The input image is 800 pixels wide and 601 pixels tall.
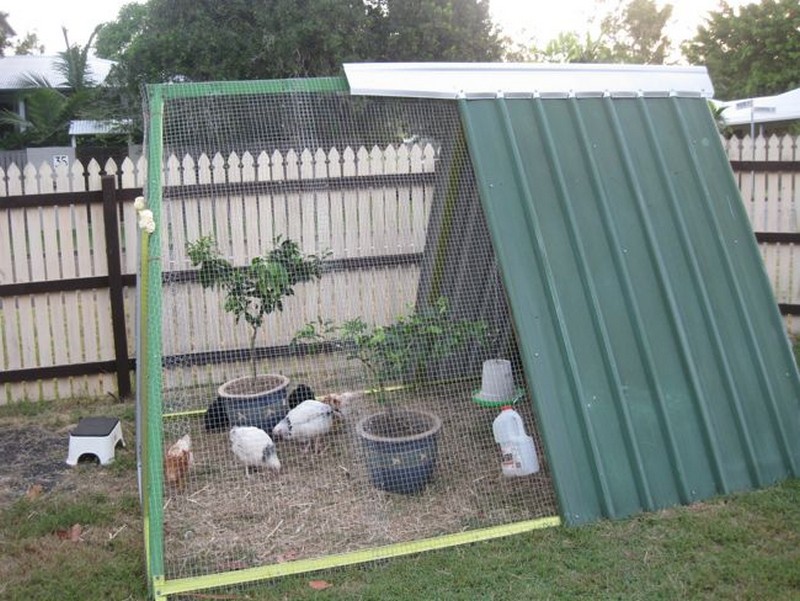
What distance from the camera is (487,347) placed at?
16.0 ft

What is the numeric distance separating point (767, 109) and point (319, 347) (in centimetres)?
1201

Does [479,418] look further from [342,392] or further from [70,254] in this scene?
[70,254]

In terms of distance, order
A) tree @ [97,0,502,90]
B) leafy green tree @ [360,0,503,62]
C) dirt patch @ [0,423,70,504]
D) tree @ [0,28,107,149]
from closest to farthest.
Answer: dirt patch @ [0,423,70,504]
tree @ [97,0,502,90]
leafy green tree @ [360,0,503,62]
tree @ [0,28,107,149]

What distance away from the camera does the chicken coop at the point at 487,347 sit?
380cm

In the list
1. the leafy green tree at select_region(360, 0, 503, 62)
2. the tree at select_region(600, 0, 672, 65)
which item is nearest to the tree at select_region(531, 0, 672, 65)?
the tree at select_region(600, 0, 672, 65)

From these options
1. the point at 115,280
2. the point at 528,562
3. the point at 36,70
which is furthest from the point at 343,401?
the point at 36,70

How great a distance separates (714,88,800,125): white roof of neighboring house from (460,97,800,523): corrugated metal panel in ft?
33.2

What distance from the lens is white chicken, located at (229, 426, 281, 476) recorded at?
445cm

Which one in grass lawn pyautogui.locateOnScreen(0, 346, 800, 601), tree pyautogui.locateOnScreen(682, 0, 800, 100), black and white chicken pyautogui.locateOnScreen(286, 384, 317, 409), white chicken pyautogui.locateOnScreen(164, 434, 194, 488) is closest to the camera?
grass lawn pyautogui.locateOnScreen(0, 346, 800, 601)

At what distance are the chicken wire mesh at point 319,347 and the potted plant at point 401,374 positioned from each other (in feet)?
0.04

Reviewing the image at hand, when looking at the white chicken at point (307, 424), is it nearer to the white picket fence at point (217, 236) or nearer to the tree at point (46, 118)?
the white picket fence at point (217, 236)

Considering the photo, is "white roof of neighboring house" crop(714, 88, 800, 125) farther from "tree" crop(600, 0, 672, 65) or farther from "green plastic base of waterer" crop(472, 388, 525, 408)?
"tree" crop(600, 0, 672, 65)

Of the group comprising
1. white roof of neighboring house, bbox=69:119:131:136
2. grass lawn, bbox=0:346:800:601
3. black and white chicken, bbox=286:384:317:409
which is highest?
white roof of neighboring house, bbox=69:119:131:136

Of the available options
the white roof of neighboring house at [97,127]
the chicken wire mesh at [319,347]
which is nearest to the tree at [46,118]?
the white roof of neighboring house at [97,127]
